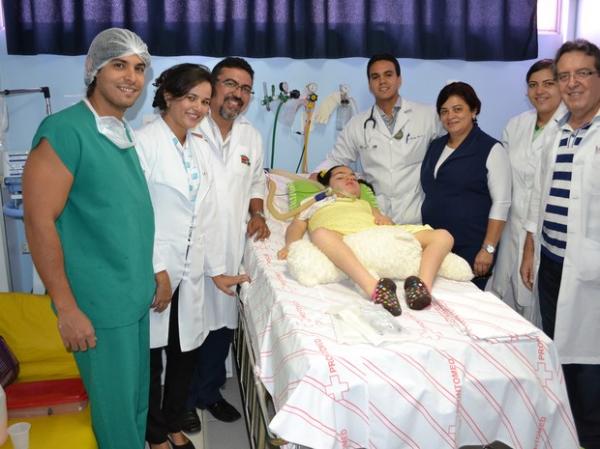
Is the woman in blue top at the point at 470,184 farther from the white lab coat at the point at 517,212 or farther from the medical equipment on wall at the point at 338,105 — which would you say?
the medical equipment on wall at the point at 338,105

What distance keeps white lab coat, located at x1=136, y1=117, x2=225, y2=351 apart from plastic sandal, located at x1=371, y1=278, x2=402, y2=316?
2.35ft

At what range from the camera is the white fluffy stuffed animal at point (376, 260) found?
6.73 ft

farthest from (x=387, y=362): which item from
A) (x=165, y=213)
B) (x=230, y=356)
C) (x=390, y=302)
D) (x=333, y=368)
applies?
(x=230, y=356)

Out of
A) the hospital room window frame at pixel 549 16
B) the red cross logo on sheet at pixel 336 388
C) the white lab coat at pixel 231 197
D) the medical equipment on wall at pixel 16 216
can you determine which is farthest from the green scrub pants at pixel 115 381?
the hospital room window frame at pixel 549 16

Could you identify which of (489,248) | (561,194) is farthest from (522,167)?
(561,194)

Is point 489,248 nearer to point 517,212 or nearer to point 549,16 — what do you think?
point 517,212

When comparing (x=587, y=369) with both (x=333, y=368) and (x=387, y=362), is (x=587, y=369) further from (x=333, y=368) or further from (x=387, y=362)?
(x=333, y=368)

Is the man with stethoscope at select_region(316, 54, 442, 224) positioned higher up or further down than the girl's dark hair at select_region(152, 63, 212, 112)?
further down

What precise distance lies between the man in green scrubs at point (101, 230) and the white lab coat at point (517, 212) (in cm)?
175

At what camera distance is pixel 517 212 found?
8.90 ft

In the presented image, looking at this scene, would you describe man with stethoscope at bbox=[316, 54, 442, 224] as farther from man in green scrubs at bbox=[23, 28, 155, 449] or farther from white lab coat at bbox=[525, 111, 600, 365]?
man in green scrubs at bbox=[23, 28, 155, 449]

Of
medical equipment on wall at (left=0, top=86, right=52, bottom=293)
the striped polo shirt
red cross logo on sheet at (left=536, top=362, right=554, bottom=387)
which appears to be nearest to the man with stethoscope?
the striped polo shirt

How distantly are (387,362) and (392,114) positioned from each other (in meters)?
1.87

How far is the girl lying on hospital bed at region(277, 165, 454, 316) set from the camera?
1851 mm
